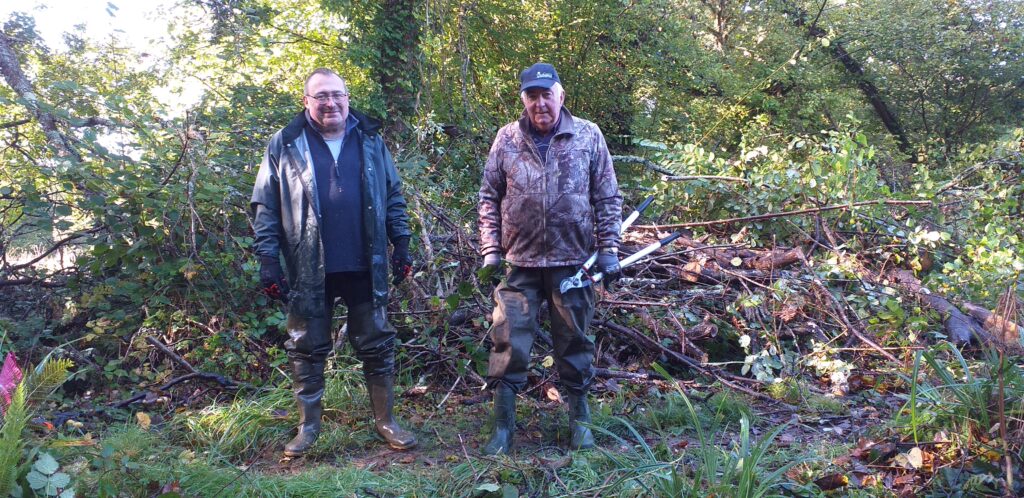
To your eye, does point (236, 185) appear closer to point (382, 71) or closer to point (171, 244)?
point (171, 244)

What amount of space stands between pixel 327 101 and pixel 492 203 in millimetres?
1041

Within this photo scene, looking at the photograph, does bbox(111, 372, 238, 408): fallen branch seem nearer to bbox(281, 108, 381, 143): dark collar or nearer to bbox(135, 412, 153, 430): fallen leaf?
bbox(135, 412, 153, 430): fallen leaf

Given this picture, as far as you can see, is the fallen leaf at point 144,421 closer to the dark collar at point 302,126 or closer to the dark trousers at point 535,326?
the dark collar at point 302,126

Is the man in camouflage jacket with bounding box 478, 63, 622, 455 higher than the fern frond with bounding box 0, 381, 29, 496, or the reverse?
the man in camouflage jacket with bounding box 478, 63, 622, 455

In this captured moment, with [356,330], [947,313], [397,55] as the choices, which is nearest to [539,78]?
[356,330]

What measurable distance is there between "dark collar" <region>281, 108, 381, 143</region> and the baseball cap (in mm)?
889

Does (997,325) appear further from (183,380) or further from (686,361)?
(183,380)

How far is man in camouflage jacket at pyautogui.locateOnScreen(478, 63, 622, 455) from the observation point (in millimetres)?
3799

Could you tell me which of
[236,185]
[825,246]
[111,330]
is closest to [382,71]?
[236,185]

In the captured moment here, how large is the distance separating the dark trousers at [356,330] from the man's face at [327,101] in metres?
0.83

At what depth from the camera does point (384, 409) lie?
4.07 m

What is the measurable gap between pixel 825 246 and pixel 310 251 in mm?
4429

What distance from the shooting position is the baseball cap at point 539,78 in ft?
12.2

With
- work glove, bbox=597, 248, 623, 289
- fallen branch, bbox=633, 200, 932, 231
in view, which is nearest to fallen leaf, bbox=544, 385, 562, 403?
work glove, bbox=597, 248, 623, 289
